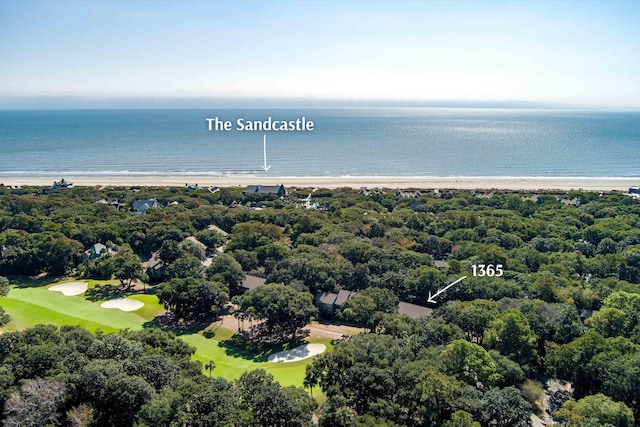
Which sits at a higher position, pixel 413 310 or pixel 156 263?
pixel 156 263

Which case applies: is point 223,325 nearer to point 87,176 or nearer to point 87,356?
point 87,356

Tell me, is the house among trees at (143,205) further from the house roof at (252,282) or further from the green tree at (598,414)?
the green tree at (598,414)

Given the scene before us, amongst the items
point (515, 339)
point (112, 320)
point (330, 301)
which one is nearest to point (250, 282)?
point (330, 301)

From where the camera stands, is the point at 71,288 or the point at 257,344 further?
the point at 71,288

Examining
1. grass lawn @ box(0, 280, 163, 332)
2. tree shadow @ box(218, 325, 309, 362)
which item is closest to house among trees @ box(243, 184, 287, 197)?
grass lawn @ box(0, 280, 163, 332)

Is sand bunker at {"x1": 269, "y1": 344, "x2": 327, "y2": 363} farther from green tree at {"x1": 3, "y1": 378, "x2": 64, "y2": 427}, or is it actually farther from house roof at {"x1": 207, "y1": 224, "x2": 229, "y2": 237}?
house roof at {"x1": 207, "y1": 224, "x2": 229, "y2": 237}

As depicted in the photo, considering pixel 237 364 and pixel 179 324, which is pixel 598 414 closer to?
pixel 237 364

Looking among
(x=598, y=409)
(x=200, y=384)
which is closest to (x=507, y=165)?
(x=598, y=409)
